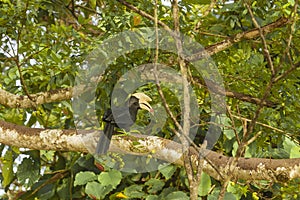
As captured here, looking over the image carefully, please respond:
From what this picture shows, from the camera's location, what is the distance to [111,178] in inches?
118

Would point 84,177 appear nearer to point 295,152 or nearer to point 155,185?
point 155,185

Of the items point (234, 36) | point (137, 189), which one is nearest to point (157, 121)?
point (137, 189)

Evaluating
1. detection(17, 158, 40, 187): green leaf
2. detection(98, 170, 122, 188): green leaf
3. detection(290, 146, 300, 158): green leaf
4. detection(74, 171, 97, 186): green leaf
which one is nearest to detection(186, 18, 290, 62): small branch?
detection(290, 146, 300, 158): green leaf

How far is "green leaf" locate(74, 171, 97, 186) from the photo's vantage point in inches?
122

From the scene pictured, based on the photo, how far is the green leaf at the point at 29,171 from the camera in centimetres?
322

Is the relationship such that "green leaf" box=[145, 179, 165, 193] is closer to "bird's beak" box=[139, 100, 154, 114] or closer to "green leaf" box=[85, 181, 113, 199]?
"green leaf" box=[85, 181, 113, 199]

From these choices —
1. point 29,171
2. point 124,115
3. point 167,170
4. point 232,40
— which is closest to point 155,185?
point 167,170

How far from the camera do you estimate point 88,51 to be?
2.75 m

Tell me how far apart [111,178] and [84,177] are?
18 cm

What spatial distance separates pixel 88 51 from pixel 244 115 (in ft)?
2.70

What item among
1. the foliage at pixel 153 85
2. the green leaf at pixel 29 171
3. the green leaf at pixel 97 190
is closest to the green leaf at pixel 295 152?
the foliage at pixel 153 85

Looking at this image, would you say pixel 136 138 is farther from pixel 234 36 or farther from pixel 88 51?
pixel 234 36

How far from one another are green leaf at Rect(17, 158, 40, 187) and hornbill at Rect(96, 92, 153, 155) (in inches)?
26.7

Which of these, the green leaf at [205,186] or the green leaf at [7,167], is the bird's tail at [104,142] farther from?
the green leaf at [7,167]
